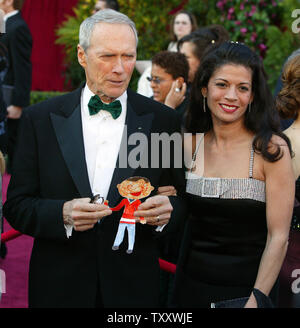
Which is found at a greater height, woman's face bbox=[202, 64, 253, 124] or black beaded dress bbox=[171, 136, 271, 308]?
woman's face bbox=[202, 64, 253, 124]

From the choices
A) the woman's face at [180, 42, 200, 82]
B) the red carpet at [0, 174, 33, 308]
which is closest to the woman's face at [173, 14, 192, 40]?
the woman's face at [180, 42, 200, 82]

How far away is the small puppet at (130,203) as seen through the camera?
7.09 ft

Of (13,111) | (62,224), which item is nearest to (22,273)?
(13,111)

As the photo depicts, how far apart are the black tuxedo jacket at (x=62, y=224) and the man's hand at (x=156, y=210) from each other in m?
0.11

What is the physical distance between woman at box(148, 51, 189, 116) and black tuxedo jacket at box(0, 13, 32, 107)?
1.72 metres

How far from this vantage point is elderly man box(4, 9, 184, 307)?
2.24 m

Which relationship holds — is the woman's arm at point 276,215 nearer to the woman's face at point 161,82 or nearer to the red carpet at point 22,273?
the red carpet at point 22,273

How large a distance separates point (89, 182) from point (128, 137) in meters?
0.28

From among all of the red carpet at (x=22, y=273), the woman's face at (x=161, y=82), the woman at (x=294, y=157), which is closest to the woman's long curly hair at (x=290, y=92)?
the woman at (x=294, y=157)

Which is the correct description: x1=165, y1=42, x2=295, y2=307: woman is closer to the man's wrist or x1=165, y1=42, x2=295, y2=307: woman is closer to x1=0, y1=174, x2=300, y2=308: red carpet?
x1=0, y1=174, x2=300, y2=308: red carpet

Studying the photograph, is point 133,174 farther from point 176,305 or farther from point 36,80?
point 36,80

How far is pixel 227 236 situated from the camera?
8.18ft

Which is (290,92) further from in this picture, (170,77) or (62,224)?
(170,77)

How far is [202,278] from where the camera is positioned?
100 inches
